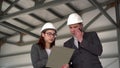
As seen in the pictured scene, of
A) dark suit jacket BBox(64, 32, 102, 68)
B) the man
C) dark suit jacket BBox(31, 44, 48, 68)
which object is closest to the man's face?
the man

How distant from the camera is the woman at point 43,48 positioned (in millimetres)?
2410

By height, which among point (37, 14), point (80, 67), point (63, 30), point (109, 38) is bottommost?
point (80, 67)

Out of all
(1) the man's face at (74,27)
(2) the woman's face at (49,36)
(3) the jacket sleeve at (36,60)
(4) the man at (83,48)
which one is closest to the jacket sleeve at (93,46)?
(4) the man at (83,48)

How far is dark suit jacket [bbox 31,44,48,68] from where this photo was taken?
2385 mm

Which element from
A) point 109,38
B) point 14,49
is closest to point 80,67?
point 109,38

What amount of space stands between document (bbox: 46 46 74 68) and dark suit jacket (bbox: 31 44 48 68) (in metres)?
0.07

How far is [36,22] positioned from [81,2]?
1.95m

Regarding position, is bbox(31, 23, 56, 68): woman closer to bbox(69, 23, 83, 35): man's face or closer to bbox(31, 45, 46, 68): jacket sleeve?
bbox(31, 45, 46, 68): jacket sleeve

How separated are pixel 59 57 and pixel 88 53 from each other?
31 cm

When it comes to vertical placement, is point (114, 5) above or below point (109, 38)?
above

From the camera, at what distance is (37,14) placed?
7.81 m

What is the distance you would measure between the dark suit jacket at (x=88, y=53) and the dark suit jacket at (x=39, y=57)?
0.29 meters

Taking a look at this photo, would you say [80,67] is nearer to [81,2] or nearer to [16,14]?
[16,14]

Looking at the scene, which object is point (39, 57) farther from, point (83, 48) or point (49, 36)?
point (83, 48)
